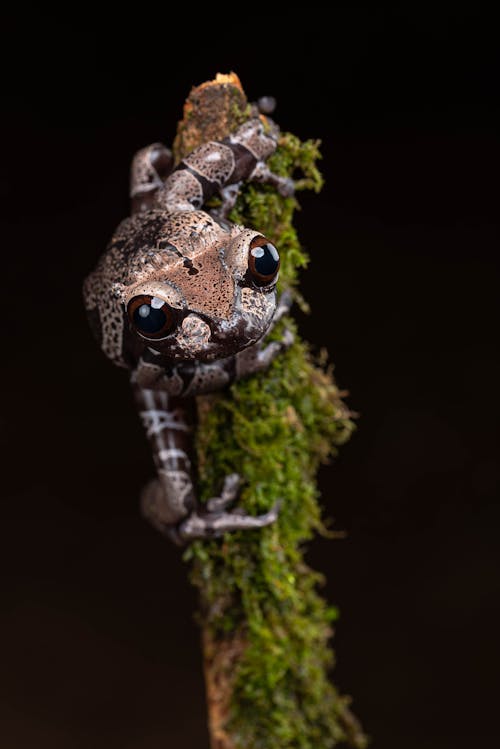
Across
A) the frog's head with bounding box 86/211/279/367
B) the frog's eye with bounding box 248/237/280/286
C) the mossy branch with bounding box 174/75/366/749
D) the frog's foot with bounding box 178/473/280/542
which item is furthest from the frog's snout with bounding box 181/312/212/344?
the frog's foot with bounding box 178/473/280/542

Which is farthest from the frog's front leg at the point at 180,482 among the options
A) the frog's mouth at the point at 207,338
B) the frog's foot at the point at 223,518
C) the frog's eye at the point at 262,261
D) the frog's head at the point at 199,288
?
the frog's eye at the point at 262,261

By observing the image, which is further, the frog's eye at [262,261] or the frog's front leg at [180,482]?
the frog's front leg at [180,482]

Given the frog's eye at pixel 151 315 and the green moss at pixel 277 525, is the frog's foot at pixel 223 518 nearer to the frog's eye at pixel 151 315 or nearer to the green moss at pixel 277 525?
the green moss at pixel 277 525

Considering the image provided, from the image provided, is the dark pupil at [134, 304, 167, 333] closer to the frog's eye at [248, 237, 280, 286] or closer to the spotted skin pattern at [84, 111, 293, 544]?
the spotted skin pattern at [84, 111, 293, 544]

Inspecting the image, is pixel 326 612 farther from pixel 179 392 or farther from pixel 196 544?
pixel 179 392

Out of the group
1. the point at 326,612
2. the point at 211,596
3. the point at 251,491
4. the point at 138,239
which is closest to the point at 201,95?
the point at 138,239

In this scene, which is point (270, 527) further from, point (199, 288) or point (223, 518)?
point (199, 288)

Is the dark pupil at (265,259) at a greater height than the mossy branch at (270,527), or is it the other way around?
the dark pupil at (265,259)
